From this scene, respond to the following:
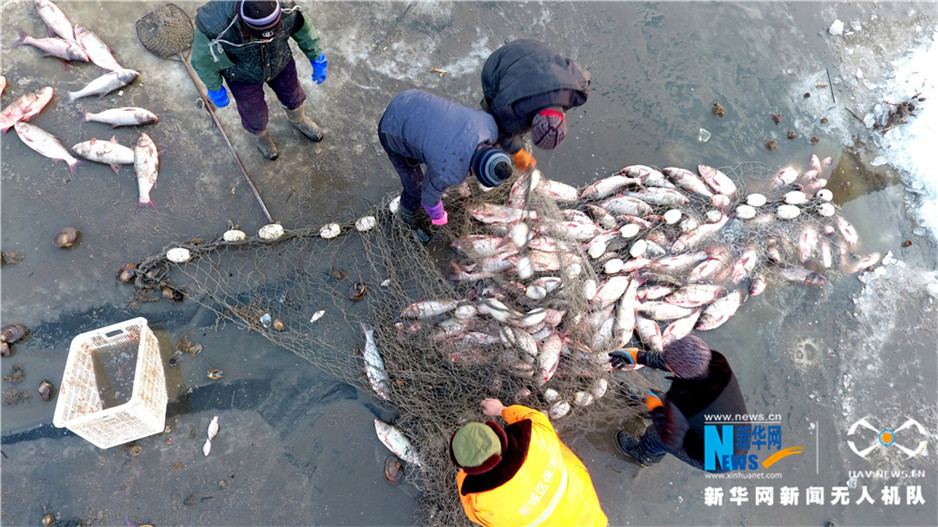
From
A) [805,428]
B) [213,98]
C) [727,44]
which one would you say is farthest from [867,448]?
[213,98]

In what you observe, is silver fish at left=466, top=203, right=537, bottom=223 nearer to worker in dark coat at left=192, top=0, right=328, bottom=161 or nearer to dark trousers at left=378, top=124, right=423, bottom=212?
dark trousers at left=378, top=124, right=423, bottom=212

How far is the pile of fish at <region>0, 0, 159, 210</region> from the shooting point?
4527mm

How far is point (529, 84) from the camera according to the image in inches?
126

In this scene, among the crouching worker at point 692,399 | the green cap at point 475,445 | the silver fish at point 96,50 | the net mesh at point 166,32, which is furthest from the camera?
the net mesh at point 166,32

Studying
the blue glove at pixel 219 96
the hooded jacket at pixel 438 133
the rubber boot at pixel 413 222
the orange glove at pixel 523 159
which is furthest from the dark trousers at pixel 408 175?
Result: the blue glove at pixel 219 96

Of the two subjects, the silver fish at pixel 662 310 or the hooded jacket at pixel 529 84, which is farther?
the silver fish at pixel 662 310

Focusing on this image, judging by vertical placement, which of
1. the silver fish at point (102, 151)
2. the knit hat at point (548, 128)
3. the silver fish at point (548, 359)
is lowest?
the silver fish at point (102, 151)

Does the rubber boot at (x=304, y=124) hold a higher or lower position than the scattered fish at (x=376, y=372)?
higher

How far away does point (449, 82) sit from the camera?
17.0 ft

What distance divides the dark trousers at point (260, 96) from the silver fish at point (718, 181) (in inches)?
158

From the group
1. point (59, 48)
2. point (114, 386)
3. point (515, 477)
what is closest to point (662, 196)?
point (515, 477)

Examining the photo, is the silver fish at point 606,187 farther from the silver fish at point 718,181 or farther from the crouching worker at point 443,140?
the crouching worker at point 443,140

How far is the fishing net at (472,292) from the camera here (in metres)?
3.88

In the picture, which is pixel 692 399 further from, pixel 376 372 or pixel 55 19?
pixel 55 19
